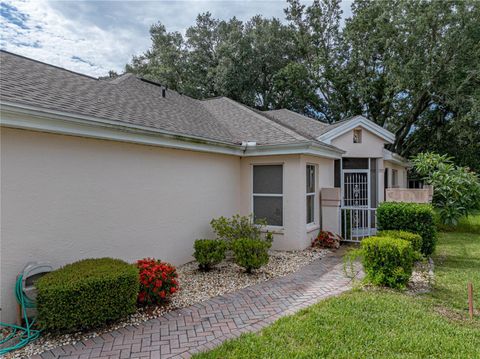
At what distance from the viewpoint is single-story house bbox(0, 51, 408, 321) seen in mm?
5043

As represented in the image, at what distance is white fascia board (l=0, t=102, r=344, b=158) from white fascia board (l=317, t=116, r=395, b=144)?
6.22 ft

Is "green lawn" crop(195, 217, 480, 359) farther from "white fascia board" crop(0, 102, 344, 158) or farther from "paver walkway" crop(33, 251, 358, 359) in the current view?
"white fascia board" crop(0, 102, 344, 158)

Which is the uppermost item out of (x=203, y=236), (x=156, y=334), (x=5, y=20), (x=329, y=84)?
(x=329, y=84)

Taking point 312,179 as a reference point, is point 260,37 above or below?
above

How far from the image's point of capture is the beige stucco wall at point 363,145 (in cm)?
1314

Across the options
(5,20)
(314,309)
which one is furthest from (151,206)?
(5,20)

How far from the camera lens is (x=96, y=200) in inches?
243

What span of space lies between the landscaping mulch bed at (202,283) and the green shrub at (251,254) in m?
0.33

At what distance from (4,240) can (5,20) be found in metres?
4.79

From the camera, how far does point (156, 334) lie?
459 cm

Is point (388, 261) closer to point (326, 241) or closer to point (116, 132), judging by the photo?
point (326, 241)

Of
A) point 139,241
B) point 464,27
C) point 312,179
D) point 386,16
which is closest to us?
point 139,241

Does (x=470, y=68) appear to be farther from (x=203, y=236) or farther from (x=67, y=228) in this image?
(x=67, y=228)

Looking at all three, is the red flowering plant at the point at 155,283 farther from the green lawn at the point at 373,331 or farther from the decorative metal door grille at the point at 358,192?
the decorative metal door grille at the point at 358,192
